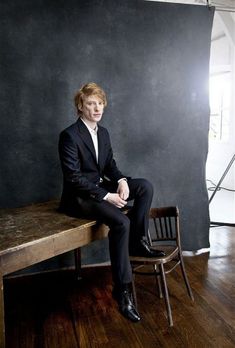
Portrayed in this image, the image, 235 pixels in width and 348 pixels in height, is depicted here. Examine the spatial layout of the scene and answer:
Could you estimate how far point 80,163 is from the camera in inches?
97.9

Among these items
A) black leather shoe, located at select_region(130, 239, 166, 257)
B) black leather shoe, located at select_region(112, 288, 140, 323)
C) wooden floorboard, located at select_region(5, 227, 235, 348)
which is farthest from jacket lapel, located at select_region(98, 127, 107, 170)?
wooden floorboard, located at select_region(5, 227, 235, 348)

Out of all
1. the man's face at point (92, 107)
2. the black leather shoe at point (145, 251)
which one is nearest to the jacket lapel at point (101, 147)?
the man's face at point (92, 107)

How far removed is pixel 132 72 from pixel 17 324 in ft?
7.40

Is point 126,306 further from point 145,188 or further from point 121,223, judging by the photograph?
point 145,188

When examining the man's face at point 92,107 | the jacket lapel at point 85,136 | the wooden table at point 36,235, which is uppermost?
the man's face at point 92,107

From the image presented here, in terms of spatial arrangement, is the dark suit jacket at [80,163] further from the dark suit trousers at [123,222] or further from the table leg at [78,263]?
the table leg at [78,263]

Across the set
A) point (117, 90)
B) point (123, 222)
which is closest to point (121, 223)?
point (123, 222)

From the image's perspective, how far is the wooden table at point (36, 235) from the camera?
1.77 metres

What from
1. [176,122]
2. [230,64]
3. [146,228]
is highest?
[230,64]

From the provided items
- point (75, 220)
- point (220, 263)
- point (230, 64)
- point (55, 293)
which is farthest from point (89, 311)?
point (230, 64)

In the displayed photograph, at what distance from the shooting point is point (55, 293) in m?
2.70

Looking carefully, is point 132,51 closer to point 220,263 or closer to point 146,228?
point 146,228

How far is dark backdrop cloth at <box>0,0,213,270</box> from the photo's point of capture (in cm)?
281

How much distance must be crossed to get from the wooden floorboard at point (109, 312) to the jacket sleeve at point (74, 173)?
84 cm
